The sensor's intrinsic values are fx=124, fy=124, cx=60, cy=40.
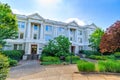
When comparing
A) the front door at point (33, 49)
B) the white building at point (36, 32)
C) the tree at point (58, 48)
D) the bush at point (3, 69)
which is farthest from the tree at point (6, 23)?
the front door at point (33, 49)

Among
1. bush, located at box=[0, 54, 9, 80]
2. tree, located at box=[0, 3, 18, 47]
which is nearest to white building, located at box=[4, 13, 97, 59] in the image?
tree, located at box=[0, 3, 18, 47]

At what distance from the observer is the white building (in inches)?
1101

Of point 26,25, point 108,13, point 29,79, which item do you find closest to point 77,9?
point 108,13

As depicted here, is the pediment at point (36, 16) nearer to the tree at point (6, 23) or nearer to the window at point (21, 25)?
the window at point (21, 25)

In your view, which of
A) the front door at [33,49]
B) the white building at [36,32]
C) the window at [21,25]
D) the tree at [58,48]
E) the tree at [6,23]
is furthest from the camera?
the front door at [33,49]

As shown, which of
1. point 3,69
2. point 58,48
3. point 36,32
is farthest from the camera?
point 36,32

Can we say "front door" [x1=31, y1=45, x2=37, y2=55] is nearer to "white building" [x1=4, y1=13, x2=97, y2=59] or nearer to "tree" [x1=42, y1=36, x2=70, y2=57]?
"white building" [x1=4, y1=13, x2=97, y2=59]

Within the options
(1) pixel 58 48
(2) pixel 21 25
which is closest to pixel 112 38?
(1) pixel 58 48

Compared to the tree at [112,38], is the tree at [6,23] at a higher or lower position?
higher

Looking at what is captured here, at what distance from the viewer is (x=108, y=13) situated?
39.9 feet

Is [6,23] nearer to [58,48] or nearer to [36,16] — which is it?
[58,48]

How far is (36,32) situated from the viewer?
98.7 ft

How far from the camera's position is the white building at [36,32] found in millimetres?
27969

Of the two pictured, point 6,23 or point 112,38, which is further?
point 6,23
